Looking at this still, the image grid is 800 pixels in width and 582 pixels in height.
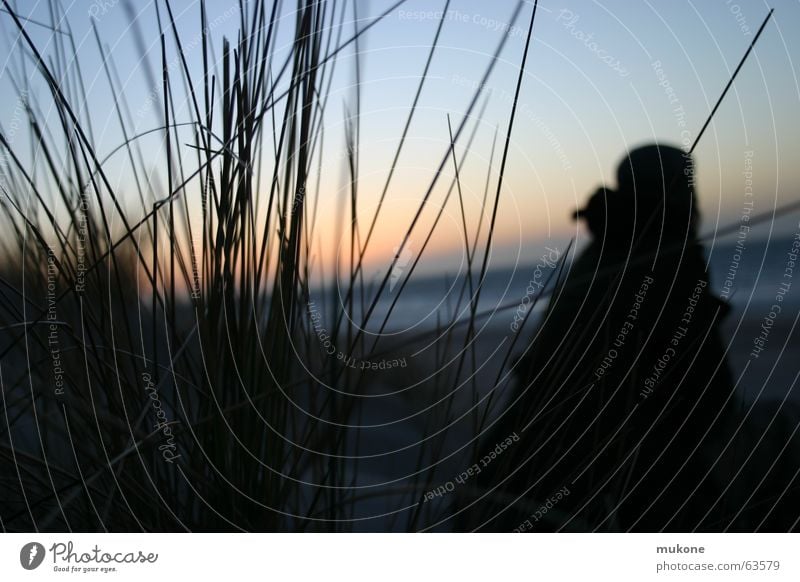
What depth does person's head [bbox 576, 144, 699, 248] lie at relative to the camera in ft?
2.15

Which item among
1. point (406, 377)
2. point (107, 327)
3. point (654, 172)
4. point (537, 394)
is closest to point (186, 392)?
point (107, 327)

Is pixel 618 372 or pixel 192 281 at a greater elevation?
pixel 192 281

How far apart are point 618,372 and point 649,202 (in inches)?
6.7

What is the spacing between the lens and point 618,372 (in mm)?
669

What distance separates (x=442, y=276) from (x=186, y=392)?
0.25 meters
